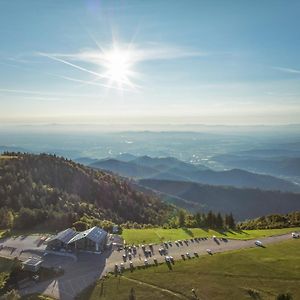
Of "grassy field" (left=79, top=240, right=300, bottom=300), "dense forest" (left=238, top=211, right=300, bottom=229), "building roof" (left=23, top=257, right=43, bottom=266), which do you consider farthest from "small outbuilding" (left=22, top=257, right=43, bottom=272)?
"dense forest" (left=238, top=211, right=300, bottom=229)

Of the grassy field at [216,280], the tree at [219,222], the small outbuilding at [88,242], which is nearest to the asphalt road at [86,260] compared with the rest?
the small outbuilding at [88,242]

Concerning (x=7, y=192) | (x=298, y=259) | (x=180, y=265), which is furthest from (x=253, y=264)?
(x=7, y=192)

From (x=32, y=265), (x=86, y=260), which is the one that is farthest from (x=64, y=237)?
(x=32, y=265)

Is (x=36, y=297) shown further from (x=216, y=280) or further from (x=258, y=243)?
(x=258, y=243)

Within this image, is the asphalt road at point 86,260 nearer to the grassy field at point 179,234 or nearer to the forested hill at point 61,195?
the grassy field at point 179,234

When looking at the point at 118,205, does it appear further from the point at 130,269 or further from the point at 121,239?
the point at 130,269

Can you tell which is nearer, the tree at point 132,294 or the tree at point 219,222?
the tree at point 132,294

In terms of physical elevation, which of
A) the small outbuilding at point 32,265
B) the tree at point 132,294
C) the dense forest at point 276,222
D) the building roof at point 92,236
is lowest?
the dense forest at point 276,222

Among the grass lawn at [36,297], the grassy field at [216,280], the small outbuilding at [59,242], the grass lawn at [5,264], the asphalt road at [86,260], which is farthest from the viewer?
the small outbuilding at [59,242]
